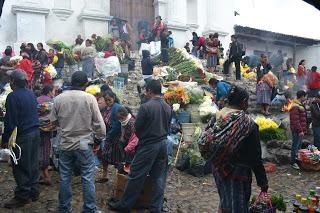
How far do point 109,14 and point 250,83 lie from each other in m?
8.20

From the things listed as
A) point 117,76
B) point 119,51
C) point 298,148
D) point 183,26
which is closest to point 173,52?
point 119,51

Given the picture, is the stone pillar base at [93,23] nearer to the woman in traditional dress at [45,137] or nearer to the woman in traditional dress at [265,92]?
the woman in traditional dress at [265,92]

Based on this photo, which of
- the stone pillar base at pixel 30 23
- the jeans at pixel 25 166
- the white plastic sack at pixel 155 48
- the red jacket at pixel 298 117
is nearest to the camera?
the jeans at pixel 25 166

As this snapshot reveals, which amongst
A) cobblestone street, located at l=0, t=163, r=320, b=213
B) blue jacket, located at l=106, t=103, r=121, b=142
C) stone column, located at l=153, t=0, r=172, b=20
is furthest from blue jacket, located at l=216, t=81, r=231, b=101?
stone column, located at l=153, t=0, r=172, b=20

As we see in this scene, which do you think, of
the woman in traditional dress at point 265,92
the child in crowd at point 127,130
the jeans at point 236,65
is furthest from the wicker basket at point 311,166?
the jeans at point 236,65

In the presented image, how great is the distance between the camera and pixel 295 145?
8883 mm

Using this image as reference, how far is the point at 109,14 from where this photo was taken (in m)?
20.0

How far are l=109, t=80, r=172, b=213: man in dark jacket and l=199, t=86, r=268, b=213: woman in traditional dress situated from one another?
4.39ft

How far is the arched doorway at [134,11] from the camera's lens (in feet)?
68.1

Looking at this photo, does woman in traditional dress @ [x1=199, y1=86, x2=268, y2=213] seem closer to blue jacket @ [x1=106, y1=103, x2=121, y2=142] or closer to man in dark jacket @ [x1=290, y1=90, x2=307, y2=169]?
blue jacket @ [x1=106, y1=103, x2=121, y2=142]

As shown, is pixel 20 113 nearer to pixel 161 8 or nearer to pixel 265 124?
pixel 265 124

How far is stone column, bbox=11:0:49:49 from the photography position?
1681cm

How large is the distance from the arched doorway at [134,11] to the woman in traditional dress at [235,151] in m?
16.9

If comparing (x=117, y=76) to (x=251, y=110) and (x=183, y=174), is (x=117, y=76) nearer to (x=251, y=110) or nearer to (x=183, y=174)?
(x=251, y=110)
